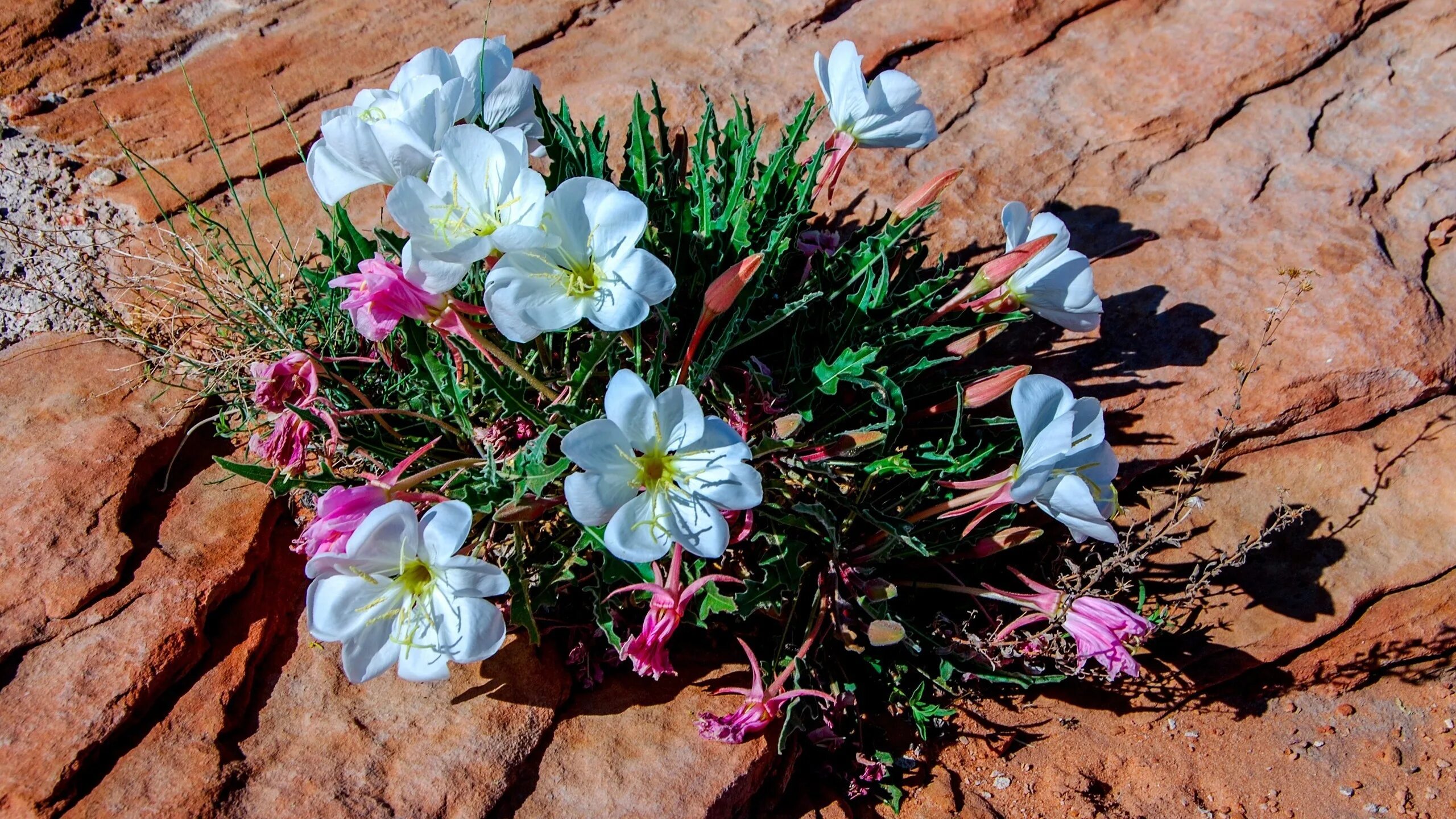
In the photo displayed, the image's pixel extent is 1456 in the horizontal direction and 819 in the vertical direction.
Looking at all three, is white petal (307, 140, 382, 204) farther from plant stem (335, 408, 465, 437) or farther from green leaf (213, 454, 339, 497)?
green leaf (213, 454, 339, 497)

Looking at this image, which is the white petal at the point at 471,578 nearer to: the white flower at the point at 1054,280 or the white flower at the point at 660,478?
the white flower at the point at 660,478

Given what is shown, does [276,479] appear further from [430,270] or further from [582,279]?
[582,279]

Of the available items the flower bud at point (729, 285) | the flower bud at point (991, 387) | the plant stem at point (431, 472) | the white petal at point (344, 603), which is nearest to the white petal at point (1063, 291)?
the flower bud at point (991, 387)

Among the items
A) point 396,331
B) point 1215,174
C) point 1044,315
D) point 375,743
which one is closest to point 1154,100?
point 1215,174

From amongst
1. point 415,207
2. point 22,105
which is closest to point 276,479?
point 415,207

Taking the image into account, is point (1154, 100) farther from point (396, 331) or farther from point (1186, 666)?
point (396, 331)

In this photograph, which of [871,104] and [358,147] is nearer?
[358,147]
